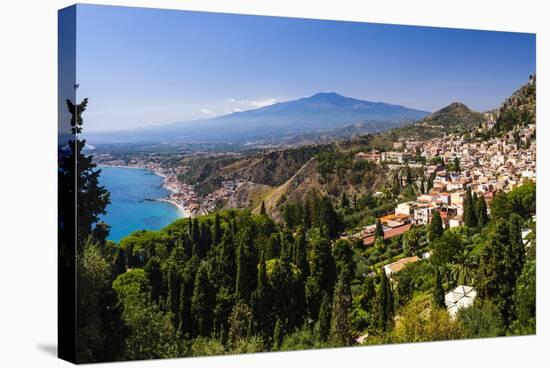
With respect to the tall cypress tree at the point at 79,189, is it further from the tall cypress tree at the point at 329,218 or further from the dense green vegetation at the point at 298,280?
the tall cypress tree at the point at 329,218

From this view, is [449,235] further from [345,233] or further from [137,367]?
[137,367]

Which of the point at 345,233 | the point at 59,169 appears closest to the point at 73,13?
the point at 59,169

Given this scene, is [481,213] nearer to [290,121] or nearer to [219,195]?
[290,121]

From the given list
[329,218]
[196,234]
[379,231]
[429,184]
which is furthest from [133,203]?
[429,184]

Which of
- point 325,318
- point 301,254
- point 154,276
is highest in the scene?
point 301,254

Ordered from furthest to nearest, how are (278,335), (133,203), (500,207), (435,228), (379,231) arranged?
(500,207)
(435,228)
(379,231)
(278,335)
(133,203)
